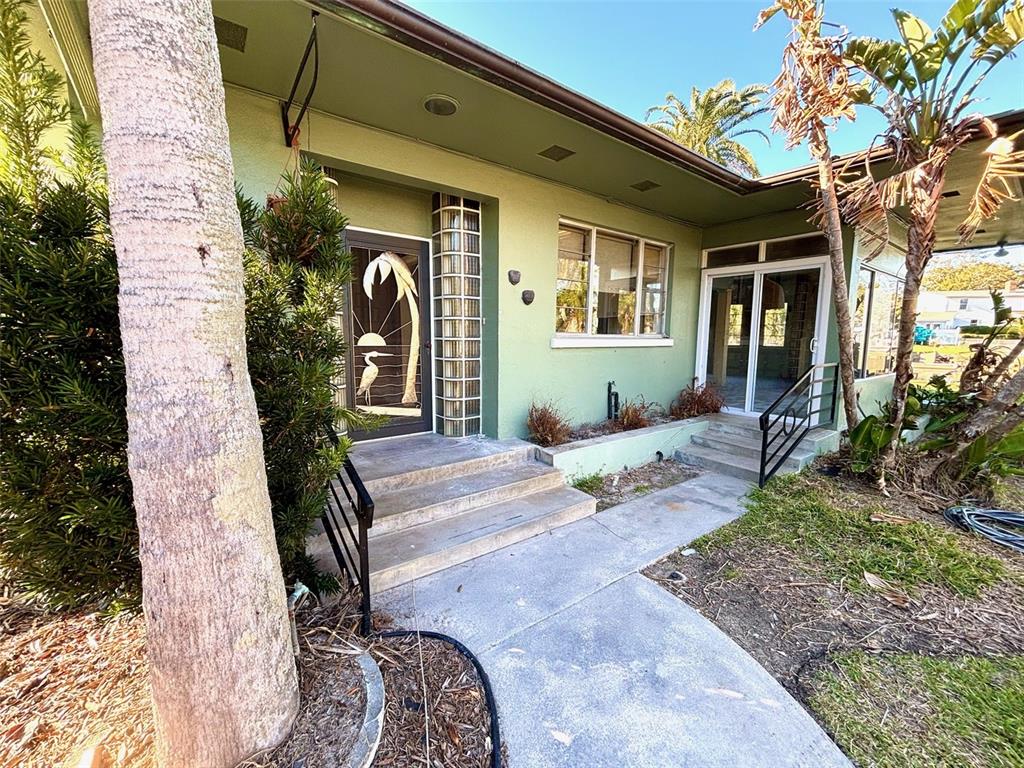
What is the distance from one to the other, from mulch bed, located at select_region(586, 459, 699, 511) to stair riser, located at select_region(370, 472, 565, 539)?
1.77ft

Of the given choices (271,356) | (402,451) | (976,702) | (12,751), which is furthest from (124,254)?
(976,702)

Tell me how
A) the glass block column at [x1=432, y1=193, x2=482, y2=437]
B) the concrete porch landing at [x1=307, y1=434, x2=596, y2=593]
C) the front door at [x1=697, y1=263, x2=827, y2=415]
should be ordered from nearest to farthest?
the concrete porch landing at [x1=307, y1=434, x2=596, y2=593], the glass block column at [x1=432, y1=193, x2=482, y2=437], the front door at [x1=697, y1=263, x2=827, y2=415]

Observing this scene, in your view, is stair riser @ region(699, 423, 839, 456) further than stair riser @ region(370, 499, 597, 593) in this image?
Yes

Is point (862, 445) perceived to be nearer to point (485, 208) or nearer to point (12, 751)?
point (485, 208)

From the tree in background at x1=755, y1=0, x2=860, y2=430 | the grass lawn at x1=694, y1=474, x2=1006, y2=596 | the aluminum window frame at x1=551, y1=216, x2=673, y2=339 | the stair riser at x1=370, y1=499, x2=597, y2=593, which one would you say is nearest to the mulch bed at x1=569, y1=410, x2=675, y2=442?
the aluminum window frame at x1=551, y1=216, x2=673, y2=339

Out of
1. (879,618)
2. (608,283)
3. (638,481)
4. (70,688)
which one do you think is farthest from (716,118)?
(70,688)

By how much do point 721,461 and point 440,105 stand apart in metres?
4.98

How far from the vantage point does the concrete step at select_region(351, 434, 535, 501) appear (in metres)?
3.56

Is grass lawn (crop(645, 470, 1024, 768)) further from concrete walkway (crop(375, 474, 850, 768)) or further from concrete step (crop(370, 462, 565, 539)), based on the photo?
concrete step (crop(370, 462, 565, 539))

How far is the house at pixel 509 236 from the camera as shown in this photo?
2.82 meters

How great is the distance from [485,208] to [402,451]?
2882mm

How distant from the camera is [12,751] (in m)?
1.41

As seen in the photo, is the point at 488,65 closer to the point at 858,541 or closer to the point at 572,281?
the point at 572,281

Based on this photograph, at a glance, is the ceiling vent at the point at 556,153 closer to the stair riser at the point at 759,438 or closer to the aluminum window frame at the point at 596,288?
the aluminum window frame at the point at 596,288
